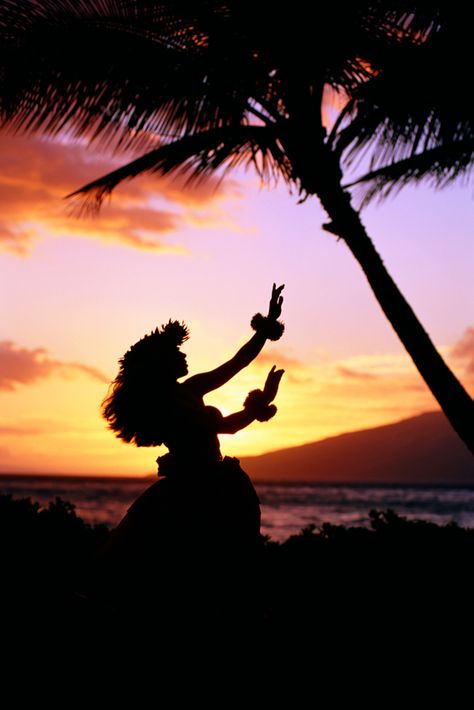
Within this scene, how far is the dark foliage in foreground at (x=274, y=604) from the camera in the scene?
14.5 feet

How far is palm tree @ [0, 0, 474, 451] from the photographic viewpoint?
6.49m

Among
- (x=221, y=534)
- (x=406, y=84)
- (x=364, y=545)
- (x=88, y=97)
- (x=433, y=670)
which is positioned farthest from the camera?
(x=364, y=545)

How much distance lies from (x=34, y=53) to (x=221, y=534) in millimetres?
4675

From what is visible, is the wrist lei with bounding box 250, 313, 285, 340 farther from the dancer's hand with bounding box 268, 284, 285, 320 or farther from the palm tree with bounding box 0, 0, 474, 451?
the palm tree with bounding box 0, 0, 474, 451

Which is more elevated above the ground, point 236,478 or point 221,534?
point 236,478

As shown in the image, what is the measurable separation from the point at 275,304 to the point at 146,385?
0.88 meters

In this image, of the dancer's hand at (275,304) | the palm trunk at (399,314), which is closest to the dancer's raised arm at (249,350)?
the dancer's hand at (275,304)

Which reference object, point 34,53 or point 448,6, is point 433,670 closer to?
point 448,6

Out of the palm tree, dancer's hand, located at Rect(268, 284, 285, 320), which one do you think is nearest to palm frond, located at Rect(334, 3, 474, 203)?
the palm tree

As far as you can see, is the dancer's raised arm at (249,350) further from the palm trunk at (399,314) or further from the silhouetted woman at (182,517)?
the palm trunk at (399,314)

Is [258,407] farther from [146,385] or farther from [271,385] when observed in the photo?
[146,385]

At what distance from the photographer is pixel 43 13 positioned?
7043mm

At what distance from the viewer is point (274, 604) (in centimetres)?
609

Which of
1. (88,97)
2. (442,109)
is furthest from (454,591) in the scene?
(88,97)
